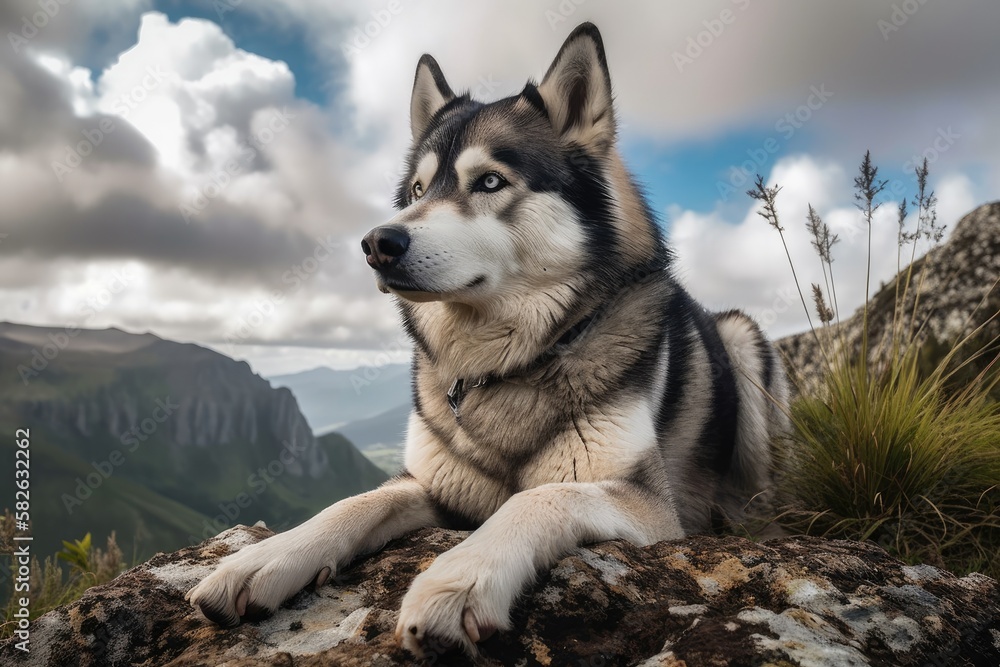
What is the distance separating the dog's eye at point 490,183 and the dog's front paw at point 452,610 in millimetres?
2097

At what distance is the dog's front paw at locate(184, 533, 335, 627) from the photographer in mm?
2576

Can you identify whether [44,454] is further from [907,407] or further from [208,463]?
[907,407]

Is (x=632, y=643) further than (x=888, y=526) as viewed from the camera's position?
No

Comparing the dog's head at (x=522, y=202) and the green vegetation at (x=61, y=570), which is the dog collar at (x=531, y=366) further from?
the green vegetation at (x=61, y=570)

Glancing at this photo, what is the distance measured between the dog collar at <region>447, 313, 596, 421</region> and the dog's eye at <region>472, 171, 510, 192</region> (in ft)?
2.85

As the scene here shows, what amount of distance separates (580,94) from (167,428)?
7541 inches

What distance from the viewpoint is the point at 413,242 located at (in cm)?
315

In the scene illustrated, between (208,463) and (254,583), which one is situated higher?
(254,583)

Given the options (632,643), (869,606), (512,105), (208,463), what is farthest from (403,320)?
(208,463)

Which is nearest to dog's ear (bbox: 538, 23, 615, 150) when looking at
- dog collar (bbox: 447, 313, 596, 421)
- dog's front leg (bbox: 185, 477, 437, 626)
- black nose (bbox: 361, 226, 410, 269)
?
dog collar (bbox: 447, 313, 596, 421)

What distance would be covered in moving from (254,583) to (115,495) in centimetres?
13020

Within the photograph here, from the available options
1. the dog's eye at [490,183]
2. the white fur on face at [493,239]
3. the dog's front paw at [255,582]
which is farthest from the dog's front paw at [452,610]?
the dog's eye at [490,183]

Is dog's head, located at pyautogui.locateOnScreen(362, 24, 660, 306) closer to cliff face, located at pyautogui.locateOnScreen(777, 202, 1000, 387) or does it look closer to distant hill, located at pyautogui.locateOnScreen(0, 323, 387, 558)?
cliff face, located at pyautogui.locateOnScreen(777, 202, 1000, 387)

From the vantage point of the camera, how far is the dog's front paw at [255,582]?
2576 mm
